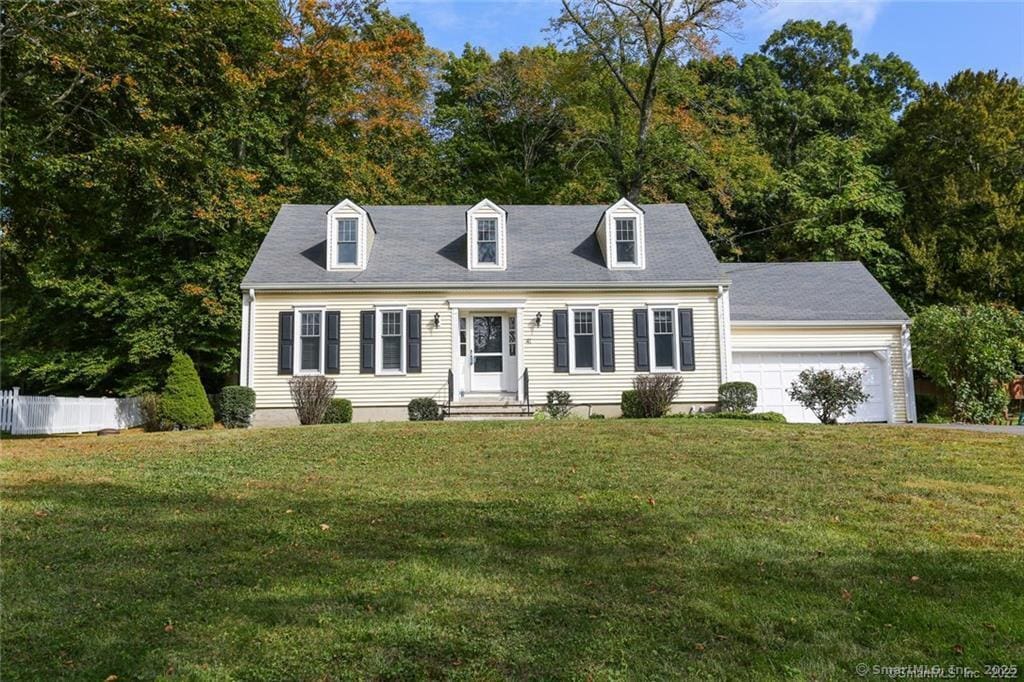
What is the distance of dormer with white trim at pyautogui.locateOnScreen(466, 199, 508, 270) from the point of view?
1759 cm

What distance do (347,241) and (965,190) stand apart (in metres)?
20.8

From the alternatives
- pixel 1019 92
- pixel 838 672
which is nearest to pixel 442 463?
pixel 838 672

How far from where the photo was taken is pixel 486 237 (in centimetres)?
1778

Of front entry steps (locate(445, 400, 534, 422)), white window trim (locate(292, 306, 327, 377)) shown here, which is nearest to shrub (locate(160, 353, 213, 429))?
white window trim (locate(292, 306, 327, 377))

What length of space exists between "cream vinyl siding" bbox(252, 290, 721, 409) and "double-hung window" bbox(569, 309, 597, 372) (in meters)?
0.22

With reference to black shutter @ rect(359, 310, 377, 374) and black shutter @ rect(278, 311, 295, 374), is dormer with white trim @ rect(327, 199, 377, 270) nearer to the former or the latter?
black shutter @ rect(359, 310, 377, 374)

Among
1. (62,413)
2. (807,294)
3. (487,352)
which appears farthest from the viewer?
(807,294)

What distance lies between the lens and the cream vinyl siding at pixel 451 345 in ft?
54.0

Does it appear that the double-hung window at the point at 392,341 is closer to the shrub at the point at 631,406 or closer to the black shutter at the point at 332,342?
the black shutter at the point at 332,342

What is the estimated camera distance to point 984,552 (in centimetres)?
542

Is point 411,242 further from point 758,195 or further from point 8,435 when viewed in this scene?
point 758,195

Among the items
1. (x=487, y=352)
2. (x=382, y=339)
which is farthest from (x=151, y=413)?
(x=487, y=352)

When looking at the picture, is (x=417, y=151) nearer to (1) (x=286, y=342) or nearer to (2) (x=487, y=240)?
(2) (x=487, y=240)

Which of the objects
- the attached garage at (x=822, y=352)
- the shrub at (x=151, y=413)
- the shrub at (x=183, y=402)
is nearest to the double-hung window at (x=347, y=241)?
the shrub at (x=183, y=402)
